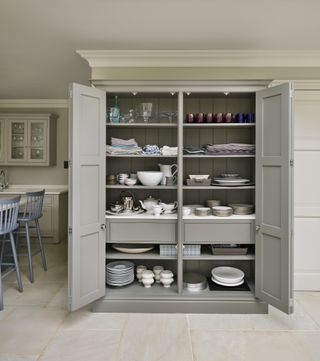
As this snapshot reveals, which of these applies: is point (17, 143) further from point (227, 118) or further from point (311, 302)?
point (311, 302)

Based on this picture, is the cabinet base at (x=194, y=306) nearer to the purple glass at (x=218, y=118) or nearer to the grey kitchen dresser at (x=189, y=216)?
the grey kitchen dresser at (x=189, y=216)

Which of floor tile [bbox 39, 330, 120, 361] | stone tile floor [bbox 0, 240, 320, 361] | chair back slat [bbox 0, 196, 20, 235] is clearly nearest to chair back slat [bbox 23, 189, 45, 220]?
chair back slat [bbox 0, 196, 20, 235]

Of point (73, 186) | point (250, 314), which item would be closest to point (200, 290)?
point (250, 314)

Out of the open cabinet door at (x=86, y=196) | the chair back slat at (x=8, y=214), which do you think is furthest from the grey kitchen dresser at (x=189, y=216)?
the chair back slat at (x=8, y=214)

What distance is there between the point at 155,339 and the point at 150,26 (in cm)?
260

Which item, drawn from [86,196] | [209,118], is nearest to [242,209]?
[209,118]

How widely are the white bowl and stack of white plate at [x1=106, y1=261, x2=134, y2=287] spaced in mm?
859

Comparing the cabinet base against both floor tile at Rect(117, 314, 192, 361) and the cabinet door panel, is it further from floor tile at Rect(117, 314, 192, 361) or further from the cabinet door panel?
the cabinet door panel

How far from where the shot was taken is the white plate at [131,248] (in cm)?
273

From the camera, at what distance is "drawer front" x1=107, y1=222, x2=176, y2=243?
2643mm

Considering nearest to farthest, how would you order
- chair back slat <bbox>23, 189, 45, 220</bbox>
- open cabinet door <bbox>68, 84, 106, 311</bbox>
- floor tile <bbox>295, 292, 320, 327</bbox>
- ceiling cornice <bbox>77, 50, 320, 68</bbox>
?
open cabinet door <bbox>68, 84, 106, 311</bbox> → floor tile <bbox>295, 292, 320, 327</bbox> → ceiling cornice <bbox>77, 50, 320, 68</bbox> → chair back slat <bbox>23, 189, 45, 220</bbox>

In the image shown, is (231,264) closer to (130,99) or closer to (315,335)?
(315,335)

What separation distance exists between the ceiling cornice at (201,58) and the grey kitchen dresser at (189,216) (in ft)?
1.22

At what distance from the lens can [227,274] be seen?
2816mm
